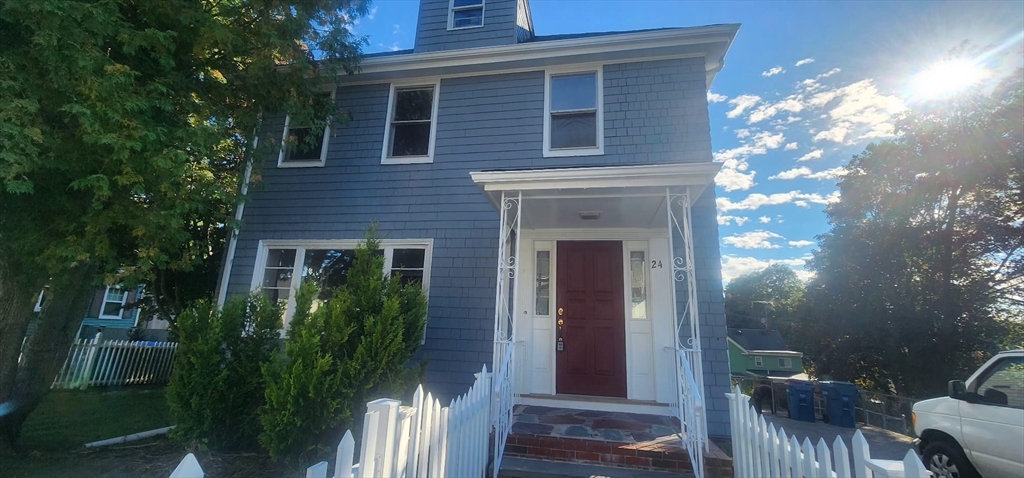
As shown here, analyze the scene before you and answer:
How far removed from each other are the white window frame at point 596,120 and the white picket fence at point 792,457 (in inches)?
149

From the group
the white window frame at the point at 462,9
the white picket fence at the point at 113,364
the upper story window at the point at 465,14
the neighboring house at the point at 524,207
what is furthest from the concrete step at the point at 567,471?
the white picket fence at the point at 113,364

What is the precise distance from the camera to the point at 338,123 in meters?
6.90

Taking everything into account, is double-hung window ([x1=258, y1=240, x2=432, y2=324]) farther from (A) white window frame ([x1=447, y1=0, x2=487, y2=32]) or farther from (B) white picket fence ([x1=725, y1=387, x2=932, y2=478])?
(B) white picket fence ([x1=725, y1=387, x2=932, y2=478])

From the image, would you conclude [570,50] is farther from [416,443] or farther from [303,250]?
[416,443]

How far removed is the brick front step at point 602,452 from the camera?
11.9 feet

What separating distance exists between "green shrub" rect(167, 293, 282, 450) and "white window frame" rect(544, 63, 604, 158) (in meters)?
4.33

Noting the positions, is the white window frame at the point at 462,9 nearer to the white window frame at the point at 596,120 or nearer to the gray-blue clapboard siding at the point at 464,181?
the gray-blue clapboard siding at the point at 464,181

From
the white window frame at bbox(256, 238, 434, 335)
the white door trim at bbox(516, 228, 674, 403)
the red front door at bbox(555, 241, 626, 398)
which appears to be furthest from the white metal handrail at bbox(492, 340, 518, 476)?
the white window frame at bbox(256, 238, 434, 335)

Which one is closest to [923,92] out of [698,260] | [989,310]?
[989,310]

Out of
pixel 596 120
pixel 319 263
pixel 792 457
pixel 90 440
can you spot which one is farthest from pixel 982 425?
pixel 90 440

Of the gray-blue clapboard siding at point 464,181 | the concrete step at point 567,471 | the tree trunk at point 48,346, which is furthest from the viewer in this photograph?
the gray-blue clapboard siding at point 464,181

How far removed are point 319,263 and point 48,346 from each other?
10.8ft

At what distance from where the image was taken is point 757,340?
2722cm

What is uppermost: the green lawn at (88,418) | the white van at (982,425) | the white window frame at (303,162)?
the white window frame at (303,162)
